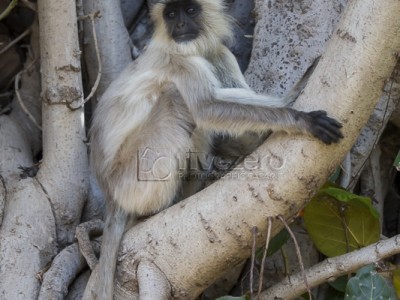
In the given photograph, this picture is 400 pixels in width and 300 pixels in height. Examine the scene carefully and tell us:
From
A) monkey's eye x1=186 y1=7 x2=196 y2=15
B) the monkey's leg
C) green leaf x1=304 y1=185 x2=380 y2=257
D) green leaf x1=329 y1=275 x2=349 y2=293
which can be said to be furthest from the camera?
monkey's eye x1=186 y1=7 x2=196 y2=15

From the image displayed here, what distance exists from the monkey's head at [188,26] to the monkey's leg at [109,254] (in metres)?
0.94

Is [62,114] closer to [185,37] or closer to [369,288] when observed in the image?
[185,37]

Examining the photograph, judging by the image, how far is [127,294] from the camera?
11.7 ft

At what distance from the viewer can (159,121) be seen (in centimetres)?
375

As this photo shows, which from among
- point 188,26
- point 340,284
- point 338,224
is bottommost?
point 340,284

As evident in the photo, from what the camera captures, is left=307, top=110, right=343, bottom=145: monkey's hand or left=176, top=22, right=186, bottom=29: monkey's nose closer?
left=307, top=110, right=343, bottom=145: monkey's hand

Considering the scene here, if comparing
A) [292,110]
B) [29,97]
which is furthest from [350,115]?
[29,97]

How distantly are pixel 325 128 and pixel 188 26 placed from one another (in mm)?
1419

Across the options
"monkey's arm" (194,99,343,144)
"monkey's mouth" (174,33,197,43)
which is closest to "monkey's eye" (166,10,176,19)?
"monkey's mouth" (174,33,197,43)

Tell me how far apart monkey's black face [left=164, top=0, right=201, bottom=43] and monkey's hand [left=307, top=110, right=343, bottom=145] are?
1242mm

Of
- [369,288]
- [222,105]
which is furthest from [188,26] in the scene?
[369,288]

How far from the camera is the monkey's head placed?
410 cm
